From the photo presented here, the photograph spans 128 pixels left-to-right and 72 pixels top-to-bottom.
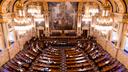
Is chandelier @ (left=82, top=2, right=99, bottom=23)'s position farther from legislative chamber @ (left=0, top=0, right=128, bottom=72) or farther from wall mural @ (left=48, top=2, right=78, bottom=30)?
wall mural @ (left=48, top=2, right=78, bottom=30)

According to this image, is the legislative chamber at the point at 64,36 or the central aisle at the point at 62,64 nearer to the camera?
the central aisle at the point at 62,64

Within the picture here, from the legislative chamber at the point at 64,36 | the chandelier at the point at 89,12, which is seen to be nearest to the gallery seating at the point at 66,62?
the legislative chamber at the point at 64,36

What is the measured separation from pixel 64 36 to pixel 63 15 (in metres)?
3.04

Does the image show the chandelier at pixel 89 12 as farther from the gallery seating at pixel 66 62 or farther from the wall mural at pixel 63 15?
the gallery seating at pixel 66 62

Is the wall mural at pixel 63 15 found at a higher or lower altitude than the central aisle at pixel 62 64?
higher

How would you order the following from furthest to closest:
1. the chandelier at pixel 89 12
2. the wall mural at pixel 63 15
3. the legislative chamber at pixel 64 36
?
the wall mural at pixel 63 15 < the chandelier at pixel 89 12 < the legislative chamber at pixel 64 36

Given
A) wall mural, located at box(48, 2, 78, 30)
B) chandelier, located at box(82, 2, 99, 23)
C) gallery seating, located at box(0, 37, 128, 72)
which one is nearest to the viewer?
→ gallery seating, located at box(0, 37, 128, 72)

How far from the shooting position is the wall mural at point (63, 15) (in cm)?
2455

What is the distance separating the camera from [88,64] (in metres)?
14.6

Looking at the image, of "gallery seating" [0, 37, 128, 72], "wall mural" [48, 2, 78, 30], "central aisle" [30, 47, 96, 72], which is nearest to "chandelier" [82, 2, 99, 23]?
"wall mural" [48, 2, 78, 30]

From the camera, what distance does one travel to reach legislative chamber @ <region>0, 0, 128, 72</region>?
14242mm

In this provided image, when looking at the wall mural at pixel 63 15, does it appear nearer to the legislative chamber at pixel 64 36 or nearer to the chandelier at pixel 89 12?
the legislative chamber at pixel 64 36

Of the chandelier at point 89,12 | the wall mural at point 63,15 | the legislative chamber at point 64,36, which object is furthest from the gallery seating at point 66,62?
the wall mural at point 63,15

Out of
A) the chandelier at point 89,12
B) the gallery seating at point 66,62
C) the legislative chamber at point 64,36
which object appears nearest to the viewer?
the gallery seating at point 66,62
